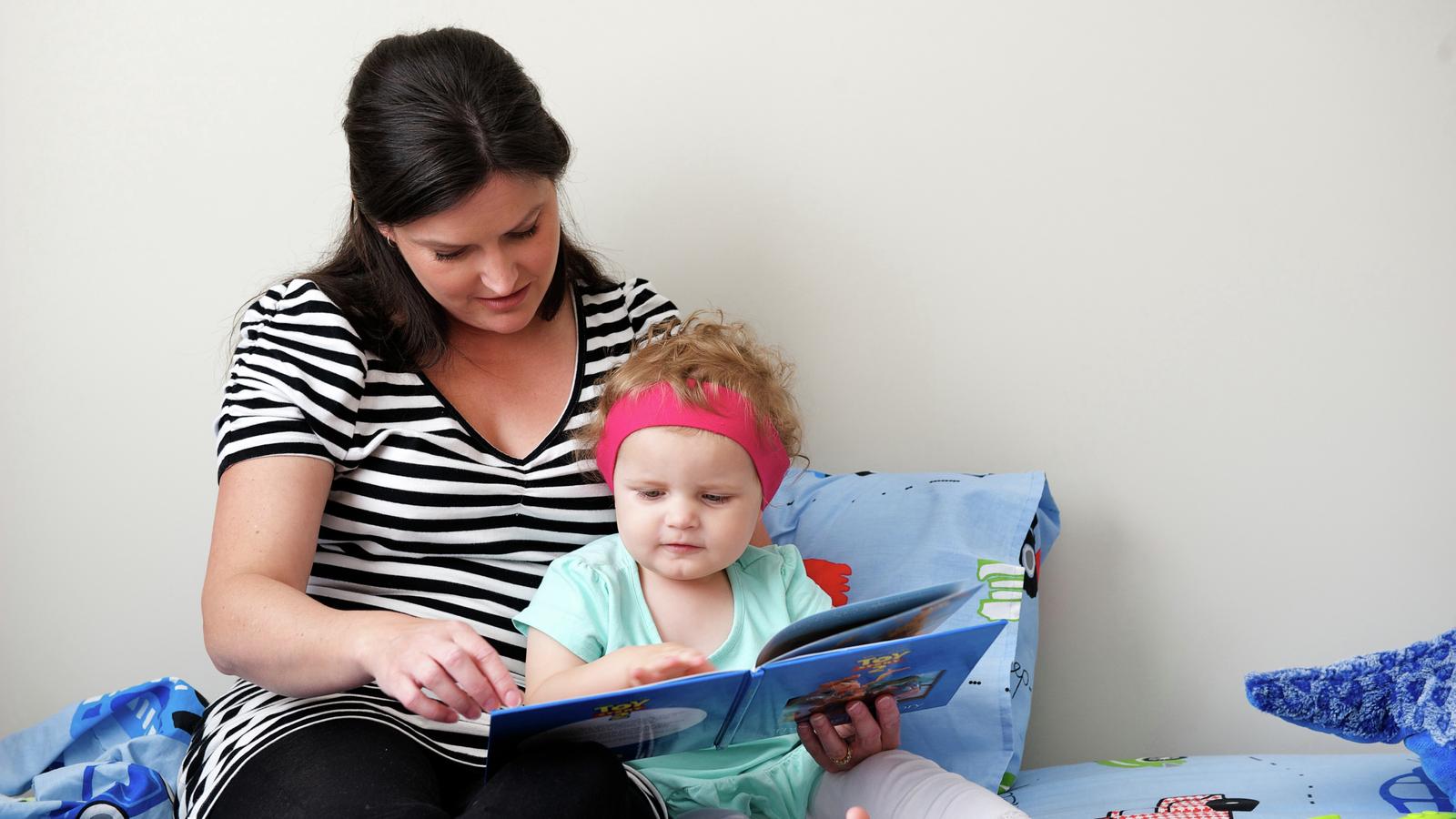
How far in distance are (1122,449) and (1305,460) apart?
0.83 ft

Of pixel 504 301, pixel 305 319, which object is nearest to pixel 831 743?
pixel 504 301

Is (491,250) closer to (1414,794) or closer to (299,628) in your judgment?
(299,628)

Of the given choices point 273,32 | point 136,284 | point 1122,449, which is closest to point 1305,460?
point 1122,449

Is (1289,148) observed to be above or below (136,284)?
above

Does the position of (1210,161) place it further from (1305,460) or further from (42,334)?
(42,334)

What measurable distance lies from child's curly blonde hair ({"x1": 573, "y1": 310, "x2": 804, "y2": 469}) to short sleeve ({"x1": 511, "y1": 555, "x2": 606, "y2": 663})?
158 millimetres

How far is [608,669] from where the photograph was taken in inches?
42.2

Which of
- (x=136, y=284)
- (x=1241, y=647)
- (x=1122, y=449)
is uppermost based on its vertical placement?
(x=136, y=284)

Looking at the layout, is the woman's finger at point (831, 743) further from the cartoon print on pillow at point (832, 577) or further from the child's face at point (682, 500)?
the cartoon print on pillow at point (832, 577)

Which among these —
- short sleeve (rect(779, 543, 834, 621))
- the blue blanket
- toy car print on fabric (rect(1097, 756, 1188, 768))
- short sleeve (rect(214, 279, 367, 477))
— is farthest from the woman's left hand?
the blue blanket

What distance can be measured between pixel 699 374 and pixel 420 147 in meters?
0.37

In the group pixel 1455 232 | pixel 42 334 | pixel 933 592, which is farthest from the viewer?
pixel 42 334

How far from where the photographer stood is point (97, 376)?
178cm

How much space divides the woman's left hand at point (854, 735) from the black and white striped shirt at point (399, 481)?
34 centimetres
